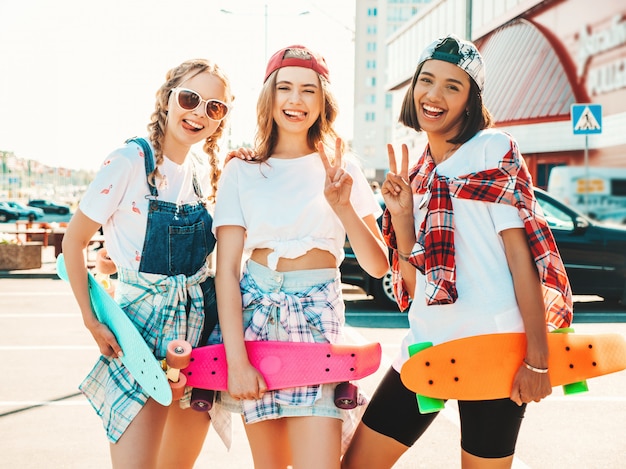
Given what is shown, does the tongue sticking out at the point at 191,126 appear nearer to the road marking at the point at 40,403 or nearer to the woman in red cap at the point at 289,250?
the woman in red cap at the point at 289,250

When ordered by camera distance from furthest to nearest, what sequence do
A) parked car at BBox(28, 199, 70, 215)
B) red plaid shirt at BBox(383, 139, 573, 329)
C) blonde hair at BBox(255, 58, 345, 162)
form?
parked car at BBox(28, 199, 70, 215), blonde hair at BBox(255, 58, 345, 162), red plaid shirt at BBox(383, 139, 573, 329)

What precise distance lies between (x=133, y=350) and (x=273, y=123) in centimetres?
98

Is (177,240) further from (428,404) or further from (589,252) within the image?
(589,252)

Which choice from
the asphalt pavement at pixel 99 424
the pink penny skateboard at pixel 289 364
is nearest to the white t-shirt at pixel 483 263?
the pink penny skateboard at pixel 289 364

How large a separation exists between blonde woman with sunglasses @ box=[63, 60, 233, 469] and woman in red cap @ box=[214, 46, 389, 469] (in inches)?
8.3

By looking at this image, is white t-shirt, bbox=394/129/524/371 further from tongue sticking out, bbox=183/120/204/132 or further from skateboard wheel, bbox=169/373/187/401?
tongue sticking out, bbox=183/120/204/132

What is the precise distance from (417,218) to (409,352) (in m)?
0.46

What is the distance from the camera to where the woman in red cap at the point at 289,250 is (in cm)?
237

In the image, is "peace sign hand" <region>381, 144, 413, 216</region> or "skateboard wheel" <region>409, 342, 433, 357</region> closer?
"skateboard wheel" <region>409, 342, 433, 357</region>

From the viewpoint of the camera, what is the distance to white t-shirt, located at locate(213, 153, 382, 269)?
97.7 inches

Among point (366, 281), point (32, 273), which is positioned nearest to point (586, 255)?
point (366, 281)

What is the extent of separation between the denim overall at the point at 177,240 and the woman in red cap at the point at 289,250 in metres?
0.19

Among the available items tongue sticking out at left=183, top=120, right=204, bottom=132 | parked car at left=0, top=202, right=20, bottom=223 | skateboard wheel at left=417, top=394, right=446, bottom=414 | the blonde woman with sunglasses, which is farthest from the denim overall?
parked car at left=0, top=202, right=20, bottom=223

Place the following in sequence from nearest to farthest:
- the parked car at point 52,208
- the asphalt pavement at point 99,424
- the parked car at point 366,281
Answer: the asphalt pavement at point 99,424 < the parked car at point 366,281 < the parked car at point 52,208
